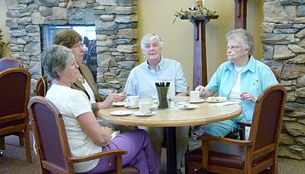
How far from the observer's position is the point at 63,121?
6.75ft

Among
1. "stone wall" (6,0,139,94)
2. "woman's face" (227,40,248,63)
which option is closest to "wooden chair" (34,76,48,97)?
"woman's face" (227,40,248,63)

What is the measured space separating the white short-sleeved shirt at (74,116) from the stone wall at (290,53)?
2.01 m

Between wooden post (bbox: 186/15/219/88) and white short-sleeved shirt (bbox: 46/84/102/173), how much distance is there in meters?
2.00

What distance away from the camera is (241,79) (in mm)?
3004

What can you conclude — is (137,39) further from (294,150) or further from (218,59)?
(294,150)

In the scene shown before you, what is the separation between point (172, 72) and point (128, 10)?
147 centimetres

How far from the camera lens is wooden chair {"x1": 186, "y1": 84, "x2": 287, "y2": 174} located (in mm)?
2277

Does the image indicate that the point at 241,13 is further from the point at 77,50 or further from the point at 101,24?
the point at 101,24

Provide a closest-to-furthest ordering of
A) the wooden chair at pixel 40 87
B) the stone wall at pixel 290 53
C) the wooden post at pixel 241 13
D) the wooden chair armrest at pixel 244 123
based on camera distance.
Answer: the wooden chair armrest at pixel 244 123, the wooden chair at pixel 40 87, the stone wall at pixel 290 53, the wooden post at pixel 241 13

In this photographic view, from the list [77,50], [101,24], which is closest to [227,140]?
[77,50]

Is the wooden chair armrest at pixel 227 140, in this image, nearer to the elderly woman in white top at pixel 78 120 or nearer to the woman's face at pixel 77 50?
the elderly woman in white top at pixel 78 120

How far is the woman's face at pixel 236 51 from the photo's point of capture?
2.99 meters

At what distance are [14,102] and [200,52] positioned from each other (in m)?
1.83

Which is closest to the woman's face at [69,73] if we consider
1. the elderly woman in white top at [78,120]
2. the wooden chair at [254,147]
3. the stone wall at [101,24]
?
the elderly woman in white top at [78,120]
